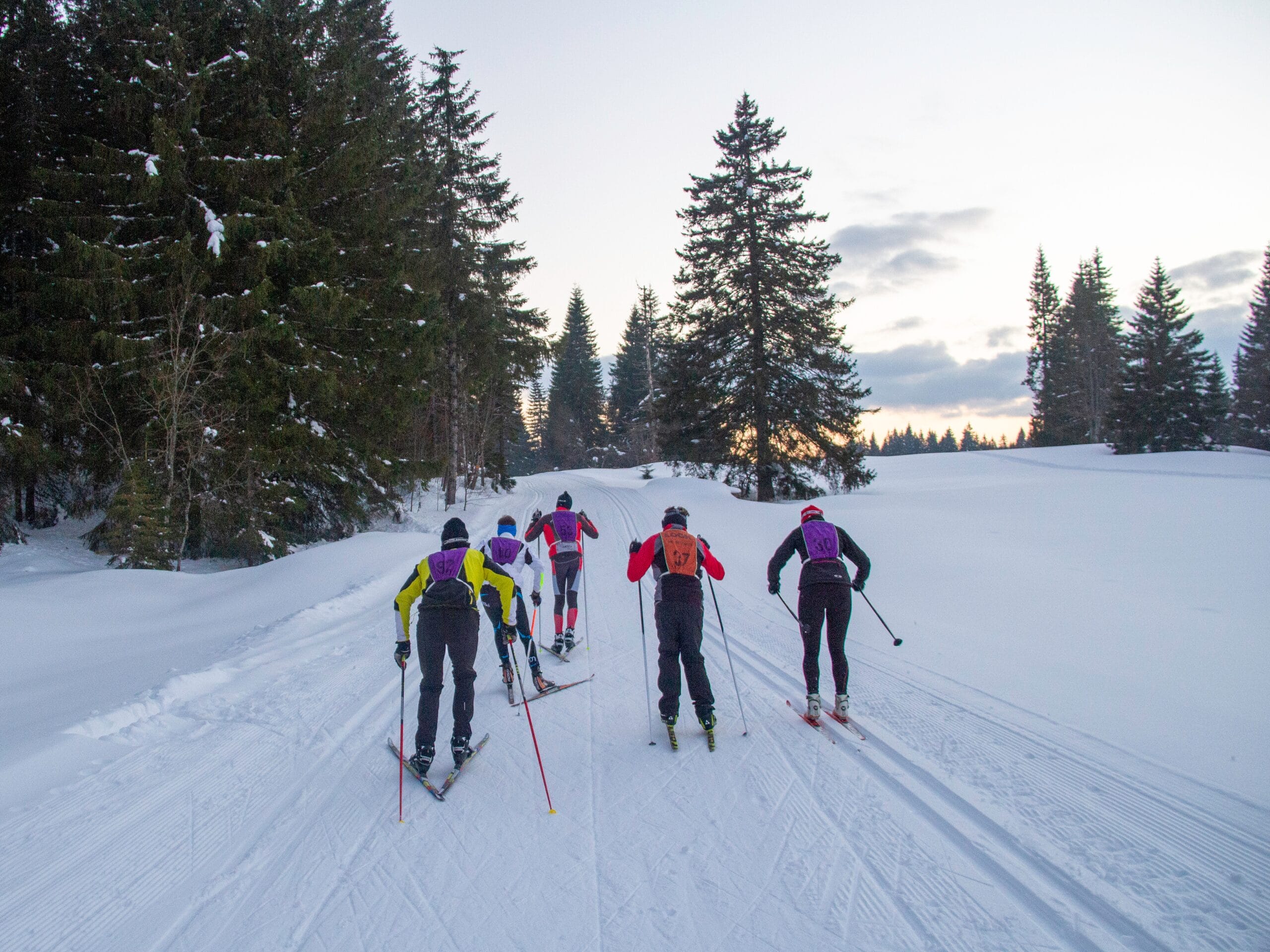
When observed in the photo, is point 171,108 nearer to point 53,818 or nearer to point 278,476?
point 278,476

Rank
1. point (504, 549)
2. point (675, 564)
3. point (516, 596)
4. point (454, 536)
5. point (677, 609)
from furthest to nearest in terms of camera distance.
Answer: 1. point (504, 549)
2. point (516, 596)
3. point (675, 564)
4. point (677, 609)
5. point (454, 536)

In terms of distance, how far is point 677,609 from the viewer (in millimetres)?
5215

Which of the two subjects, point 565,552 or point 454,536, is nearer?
point 454,536

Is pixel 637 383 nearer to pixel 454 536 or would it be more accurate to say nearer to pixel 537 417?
pixel 537 417

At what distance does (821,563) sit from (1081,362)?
54777 mm

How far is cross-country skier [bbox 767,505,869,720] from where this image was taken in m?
5.40

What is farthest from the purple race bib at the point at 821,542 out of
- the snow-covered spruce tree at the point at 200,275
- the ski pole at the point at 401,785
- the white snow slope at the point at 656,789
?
the snow-covered spruce tree at the point at 200,275

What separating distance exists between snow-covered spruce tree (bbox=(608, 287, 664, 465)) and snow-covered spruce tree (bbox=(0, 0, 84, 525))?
33205mm

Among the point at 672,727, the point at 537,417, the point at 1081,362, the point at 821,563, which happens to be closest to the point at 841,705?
the point at 821,563

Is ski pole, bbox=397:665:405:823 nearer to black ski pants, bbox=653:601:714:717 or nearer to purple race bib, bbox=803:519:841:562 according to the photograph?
black ski pants, bbox=653:601:714:717

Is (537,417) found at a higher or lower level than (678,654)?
higher

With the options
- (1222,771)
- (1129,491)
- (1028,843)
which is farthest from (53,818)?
(1129,491)

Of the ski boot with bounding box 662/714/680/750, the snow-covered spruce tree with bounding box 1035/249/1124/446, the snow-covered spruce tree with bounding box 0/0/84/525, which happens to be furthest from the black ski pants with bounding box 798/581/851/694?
the snow-covered spruce tree with bounding box 1035/249/1124/446

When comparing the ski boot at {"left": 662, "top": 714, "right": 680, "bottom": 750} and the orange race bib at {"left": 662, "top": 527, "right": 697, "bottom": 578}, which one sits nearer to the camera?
the ski boot at {"left": 662, "top": 714, "right": 680, "bottom": 750}
